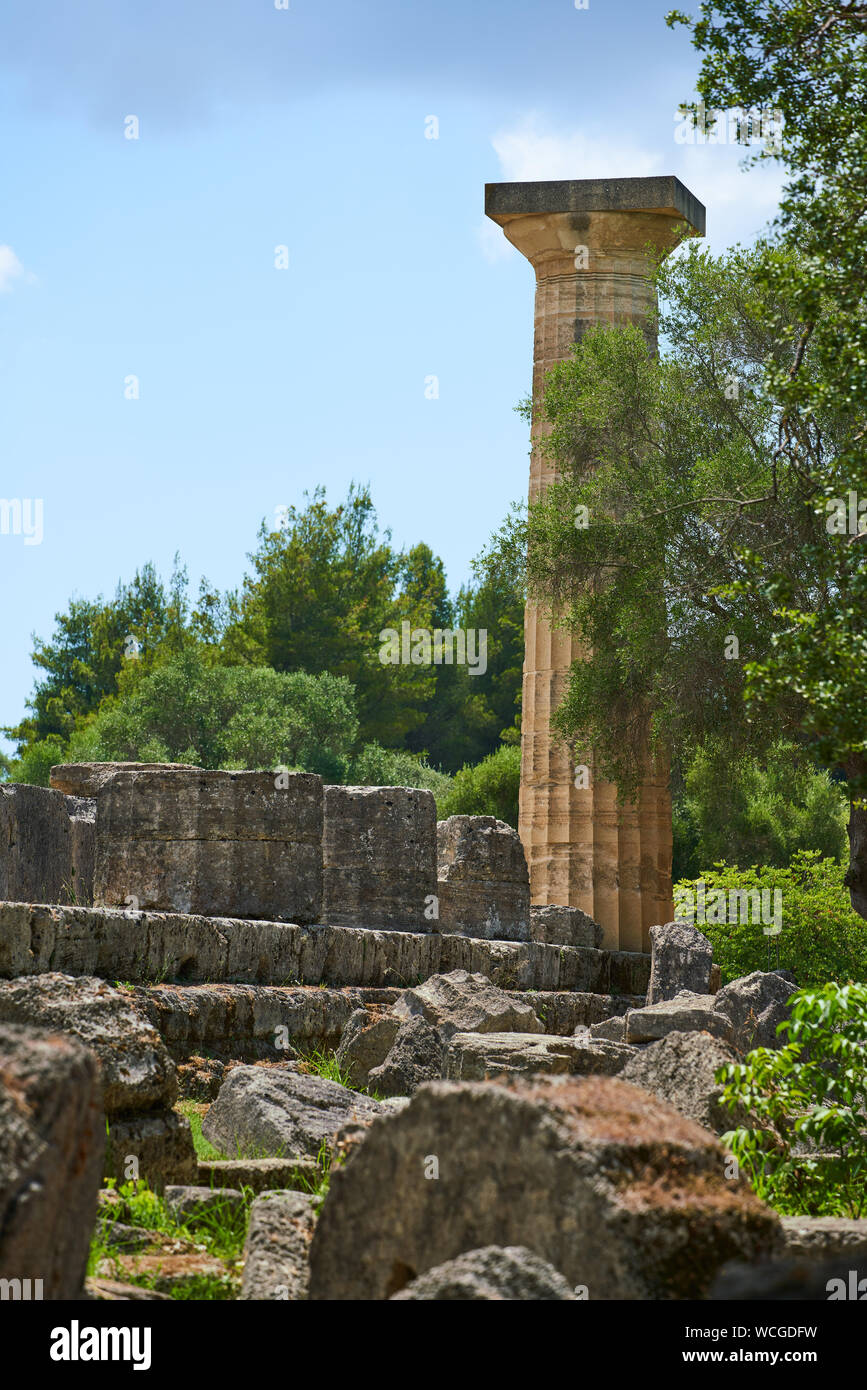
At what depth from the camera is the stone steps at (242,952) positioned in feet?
23.1

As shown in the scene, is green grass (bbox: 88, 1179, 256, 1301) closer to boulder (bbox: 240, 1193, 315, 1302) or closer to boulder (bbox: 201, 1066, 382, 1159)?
boulder (bbox: 240, 1193, 315, 1302)

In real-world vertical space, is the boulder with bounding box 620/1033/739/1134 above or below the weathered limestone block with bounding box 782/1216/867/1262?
above

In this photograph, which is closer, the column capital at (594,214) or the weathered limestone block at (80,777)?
the weathered limestone block at (80,777)

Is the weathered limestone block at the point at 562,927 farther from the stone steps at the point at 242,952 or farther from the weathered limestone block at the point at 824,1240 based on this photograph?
the weathered limestone block at the point at 824,1240

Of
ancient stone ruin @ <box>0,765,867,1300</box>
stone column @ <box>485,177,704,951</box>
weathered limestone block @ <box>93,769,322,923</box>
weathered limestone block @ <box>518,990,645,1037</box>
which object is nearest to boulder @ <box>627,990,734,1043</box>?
ancient stone ruin @ <box>0,765,867,1300</box>

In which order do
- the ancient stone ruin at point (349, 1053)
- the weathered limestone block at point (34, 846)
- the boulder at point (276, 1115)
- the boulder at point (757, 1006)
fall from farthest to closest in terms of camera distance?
the boulder at point (757, 1006) → the weathered limestone block at point (34, 846) → the boulder at point (276, 1115) → the ancient stone ruin at point (349, 1053)

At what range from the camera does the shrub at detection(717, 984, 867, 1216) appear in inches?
220

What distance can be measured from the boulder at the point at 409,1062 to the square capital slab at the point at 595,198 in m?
13.4

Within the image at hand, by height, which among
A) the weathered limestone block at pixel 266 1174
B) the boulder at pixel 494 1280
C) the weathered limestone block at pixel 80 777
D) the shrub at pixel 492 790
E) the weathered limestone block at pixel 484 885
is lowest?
the weathered limestone block at pixel 266 1174

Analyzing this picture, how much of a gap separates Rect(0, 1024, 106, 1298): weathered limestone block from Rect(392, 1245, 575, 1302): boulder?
2.19ft

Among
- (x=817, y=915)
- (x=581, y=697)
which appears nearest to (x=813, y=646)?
(x=581, y=697)

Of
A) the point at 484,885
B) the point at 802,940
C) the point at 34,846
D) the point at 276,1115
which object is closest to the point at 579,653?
the point at 802,940

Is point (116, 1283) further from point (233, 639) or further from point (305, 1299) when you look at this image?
point (233, 639)

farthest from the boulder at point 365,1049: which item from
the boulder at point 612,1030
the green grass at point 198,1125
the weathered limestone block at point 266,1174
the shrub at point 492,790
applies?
the shrub at point 492,790
